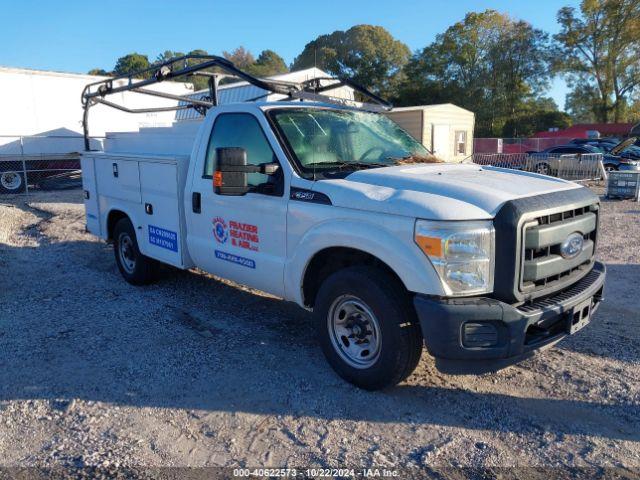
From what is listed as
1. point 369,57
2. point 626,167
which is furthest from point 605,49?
point 626,167

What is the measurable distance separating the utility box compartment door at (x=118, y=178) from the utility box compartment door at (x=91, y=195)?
0.16m

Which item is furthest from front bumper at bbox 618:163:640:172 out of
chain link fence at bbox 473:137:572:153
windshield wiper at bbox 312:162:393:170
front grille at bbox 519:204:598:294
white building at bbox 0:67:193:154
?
windshield wiper at bbox 312:162:393:170

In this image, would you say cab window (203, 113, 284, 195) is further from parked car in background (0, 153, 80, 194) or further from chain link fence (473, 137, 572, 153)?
chain link fence (473, 137, 572, 153)

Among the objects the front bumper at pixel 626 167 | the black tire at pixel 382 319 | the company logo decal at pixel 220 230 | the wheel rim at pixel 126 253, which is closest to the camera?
the black tire at pixel 382 319

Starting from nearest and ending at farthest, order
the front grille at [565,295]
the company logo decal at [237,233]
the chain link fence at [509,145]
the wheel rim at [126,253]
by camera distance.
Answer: the front grille at [565,295] → the company logo decal at [237,233] → the wheel rim at [126,253] → the chain link fence at [509,145]

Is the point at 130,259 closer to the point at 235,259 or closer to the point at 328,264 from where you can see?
the point at 235,259

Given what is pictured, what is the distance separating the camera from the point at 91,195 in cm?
709

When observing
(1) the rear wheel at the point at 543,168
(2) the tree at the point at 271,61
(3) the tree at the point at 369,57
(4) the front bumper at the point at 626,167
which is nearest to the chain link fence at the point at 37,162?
(1) the rear wheel at the point at 543,168

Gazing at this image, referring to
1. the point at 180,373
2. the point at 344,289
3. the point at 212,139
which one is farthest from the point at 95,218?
the point at 344,289

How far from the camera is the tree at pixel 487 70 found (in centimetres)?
5066

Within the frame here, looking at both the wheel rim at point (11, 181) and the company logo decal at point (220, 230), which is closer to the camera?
the company logo decal at point (220, 230)

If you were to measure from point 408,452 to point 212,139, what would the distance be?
3265 millimetres

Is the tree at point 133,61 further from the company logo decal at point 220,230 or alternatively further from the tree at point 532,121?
the company logo decal at point 220,230

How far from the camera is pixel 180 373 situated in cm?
416
